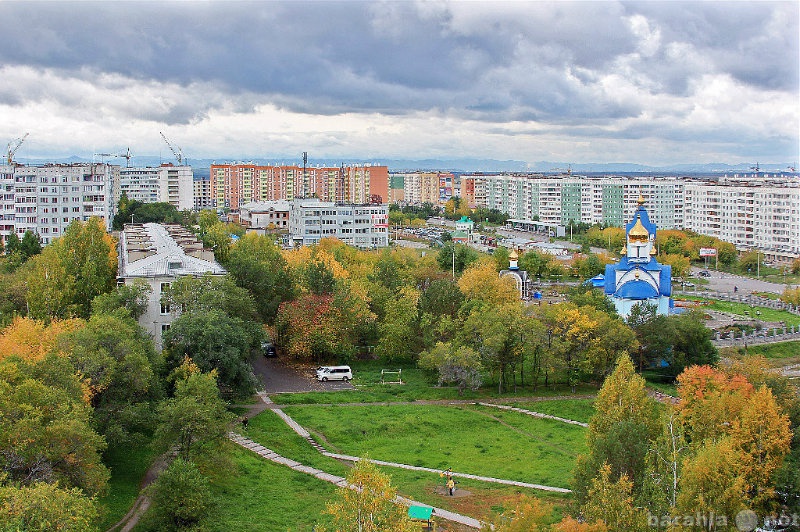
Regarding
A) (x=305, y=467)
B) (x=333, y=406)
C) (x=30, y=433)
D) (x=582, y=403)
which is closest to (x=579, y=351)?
(x=582, y=403)

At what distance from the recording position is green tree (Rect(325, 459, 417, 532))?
18875mm

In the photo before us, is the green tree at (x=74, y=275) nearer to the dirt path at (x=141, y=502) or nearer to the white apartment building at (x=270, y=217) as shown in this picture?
the dirt path at (x=141, y=502)

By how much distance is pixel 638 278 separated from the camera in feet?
181

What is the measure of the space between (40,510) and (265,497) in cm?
937

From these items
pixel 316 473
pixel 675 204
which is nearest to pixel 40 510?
pixel 316 473

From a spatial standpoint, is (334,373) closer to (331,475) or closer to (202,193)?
(331,475)

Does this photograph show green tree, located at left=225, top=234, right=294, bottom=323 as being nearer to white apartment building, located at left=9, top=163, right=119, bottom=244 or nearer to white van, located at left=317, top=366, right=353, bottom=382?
white van, located at left=317, top=366, right=353, bottom=382

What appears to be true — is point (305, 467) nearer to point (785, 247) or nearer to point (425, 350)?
point (425, 350)

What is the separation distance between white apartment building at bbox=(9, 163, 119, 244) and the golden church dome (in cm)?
5041

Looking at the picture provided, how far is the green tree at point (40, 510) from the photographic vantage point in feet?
61.1

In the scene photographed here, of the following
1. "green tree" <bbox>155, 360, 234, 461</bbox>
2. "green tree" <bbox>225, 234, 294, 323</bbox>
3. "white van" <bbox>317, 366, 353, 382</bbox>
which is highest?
"green tree" <bbox>225, 234, 294, 323</bbox>

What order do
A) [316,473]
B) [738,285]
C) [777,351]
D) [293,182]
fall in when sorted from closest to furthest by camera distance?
[316,473] < [777,351] < [738,285] < [293,182]

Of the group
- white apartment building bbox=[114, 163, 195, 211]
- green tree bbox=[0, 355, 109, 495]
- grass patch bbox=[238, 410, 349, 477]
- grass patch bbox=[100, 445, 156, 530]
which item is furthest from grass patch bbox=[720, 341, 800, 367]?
white apartment building bbox=[114, 163, 195, 211]

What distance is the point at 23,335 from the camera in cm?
3400
